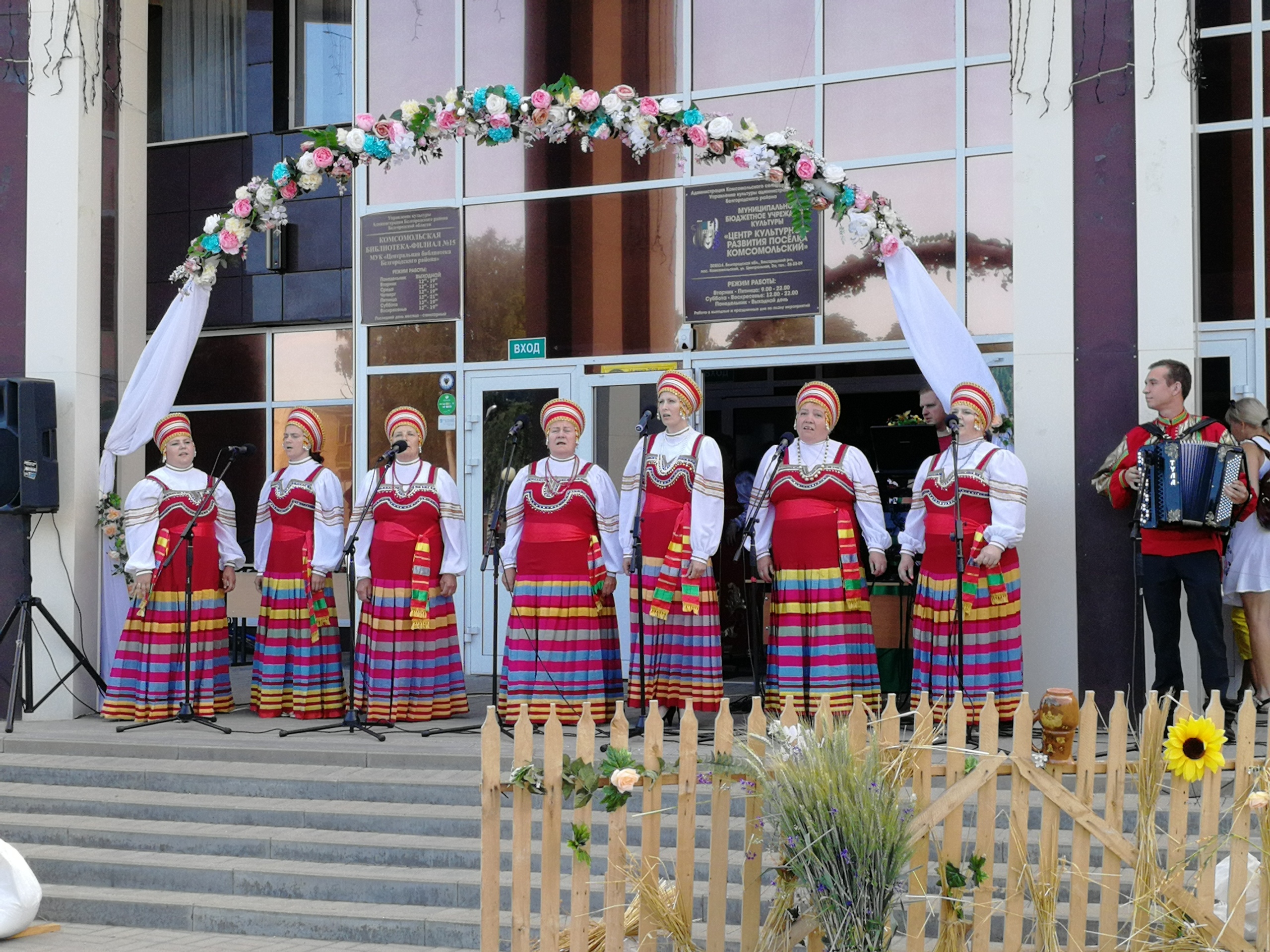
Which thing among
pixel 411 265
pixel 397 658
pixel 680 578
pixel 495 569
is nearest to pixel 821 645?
pixel 680 578

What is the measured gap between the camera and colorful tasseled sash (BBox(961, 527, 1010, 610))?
8312 mm

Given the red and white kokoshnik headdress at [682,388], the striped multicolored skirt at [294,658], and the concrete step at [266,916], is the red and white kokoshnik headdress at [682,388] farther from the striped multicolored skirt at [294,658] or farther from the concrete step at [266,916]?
the concrete step at [266,916]

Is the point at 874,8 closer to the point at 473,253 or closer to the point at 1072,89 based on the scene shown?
the point at 1072,89

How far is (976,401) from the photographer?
840 cm

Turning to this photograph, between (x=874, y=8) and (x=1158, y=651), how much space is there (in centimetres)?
522

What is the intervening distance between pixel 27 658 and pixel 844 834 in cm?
721

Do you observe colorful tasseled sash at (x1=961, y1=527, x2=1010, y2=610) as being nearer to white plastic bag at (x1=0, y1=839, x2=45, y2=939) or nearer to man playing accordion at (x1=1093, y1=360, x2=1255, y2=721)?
man playing accordion at (x1=1093, y1=360, x2=1255, y2=721)

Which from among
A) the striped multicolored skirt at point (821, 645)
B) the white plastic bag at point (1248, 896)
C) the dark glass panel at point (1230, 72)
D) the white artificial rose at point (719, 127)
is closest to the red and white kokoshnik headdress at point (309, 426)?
the white artificial rose at point (719, 127)

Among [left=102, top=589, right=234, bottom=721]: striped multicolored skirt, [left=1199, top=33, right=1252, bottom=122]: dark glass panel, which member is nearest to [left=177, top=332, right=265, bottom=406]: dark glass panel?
[left=102, top=589, right=234, bottom=721]: striped multicolored skirt

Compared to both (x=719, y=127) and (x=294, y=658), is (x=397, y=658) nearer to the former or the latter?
(x=294, y=658)

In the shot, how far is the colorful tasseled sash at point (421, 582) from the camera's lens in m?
9.44

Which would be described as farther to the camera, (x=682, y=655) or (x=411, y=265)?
(x=411, y=265)

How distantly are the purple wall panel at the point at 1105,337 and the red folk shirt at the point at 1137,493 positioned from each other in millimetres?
311

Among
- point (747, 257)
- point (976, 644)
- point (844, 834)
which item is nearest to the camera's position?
point (844, 834)
